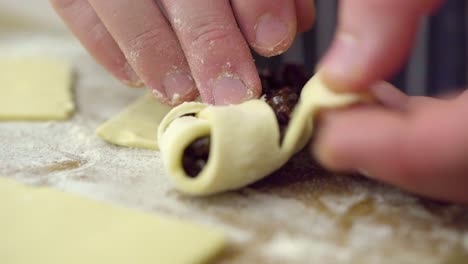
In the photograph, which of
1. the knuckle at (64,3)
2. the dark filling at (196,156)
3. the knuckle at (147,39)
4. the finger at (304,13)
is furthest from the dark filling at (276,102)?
the knuckle at (64,3)

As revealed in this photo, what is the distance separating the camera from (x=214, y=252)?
75 cm

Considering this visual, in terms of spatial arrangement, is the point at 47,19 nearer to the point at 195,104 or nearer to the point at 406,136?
the point at 195,104

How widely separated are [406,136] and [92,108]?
840mm

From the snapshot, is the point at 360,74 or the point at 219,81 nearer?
the point at 360,74

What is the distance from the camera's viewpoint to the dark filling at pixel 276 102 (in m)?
0.88

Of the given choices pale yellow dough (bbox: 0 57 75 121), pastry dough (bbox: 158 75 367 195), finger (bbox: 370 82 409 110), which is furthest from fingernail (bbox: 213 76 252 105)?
pale yellow dough (bbox: 0 57 75 121)

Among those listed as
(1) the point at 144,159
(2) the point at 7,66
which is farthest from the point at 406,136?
(2) the point at 7,66

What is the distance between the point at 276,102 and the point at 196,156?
155 mm

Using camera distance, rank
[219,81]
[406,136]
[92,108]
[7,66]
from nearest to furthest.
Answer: [406,136] < [219,81] < [92,108] < [7,66]

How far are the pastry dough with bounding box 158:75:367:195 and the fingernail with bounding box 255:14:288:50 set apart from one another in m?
0.19

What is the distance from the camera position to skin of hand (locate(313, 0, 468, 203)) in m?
0.71

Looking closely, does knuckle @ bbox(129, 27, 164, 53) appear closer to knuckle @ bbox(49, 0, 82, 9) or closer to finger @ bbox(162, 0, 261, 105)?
finger @ bbox(162, 0, 261, 105)

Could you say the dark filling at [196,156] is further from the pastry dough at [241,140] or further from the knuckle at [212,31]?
the knuckle at [212,31]

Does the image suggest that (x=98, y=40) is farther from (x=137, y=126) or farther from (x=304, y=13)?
(x=304, y=13)
